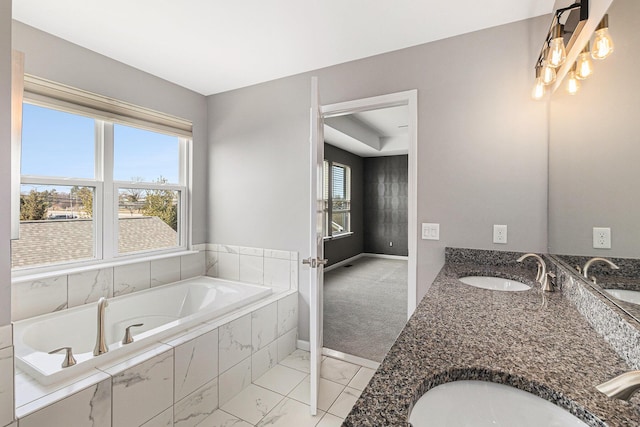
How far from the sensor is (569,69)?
1.37m

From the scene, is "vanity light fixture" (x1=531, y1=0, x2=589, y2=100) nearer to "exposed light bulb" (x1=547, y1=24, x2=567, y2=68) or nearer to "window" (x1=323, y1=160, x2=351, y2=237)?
"exposed light bulb" (x1=547, y1=24, x2=567, y2=68)

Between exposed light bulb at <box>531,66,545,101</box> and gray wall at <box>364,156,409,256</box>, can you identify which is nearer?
exposed light bulb at <box>531,66,545,101</box>

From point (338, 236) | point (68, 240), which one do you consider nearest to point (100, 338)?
point (68, 240)

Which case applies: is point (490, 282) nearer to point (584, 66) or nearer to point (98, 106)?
point (584, 66)

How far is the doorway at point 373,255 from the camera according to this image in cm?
224

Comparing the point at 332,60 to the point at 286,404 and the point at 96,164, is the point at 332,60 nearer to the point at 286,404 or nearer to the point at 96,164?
the point at 96,164

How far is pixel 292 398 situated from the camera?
2047 millimetres

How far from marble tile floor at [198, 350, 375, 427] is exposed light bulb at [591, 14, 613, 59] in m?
2.09

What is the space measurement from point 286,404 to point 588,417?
181cm

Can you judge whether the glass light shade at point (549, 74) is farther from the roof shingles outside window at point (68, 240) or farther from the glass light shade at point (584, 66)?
the roof shingles outside window at point (68, 240)

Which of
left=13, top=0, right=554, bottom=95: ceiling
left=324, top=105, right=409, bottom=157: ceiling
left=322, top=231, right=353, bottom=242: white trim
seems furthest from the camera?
left=322, top=231, right=353, bottom=242: white trim

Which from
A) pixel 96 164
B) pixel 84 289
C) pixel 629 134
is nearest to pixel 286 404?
pixel 84 289

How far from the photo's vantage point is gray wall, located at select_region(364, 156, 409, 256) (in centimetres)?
706

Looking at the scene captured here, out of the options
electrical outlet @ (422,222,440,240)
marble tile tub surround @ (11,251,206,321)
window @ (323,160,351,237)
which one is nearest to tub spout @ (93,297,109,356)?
marble tile tub surround @ (11,251,206,321)
